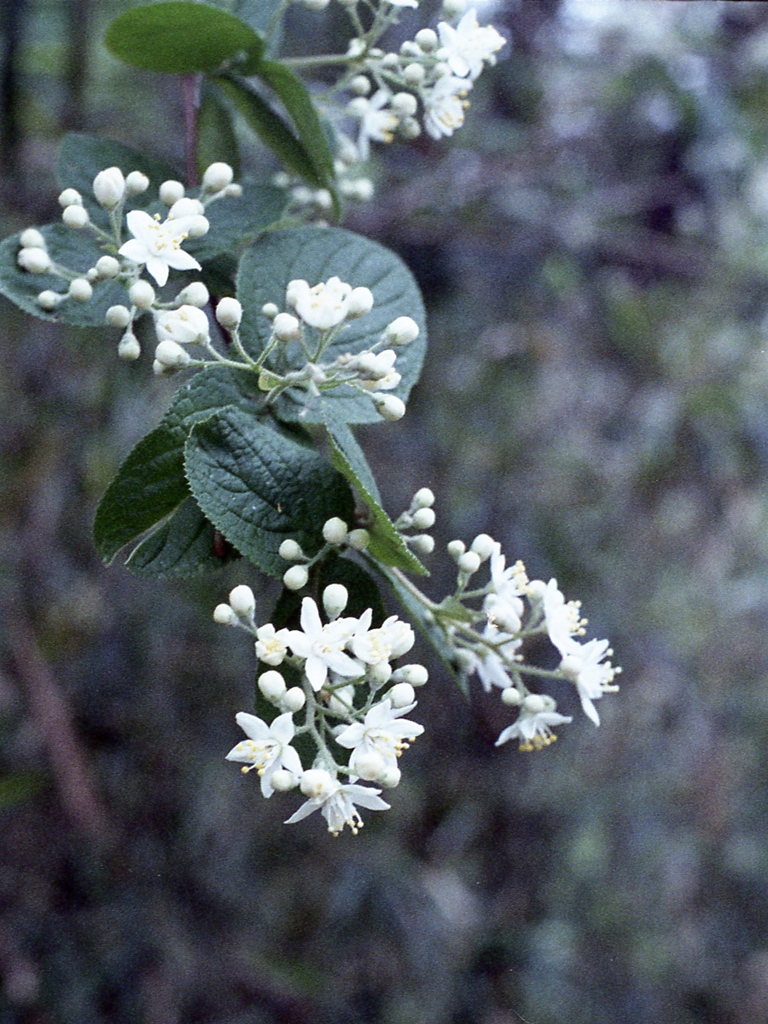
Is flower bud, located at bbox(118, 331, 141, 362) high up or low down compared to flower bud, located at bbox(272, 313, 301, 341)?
down

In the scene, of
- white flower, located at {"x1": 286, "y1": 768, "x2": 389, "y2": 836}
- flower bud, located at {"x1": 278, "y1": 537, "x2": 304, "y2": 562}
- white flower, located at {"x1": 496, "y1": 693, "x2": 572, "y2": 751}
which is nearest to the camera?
white flower, located at {"x1": 286, "y1": 768, "x2": 389, "y2": 836}

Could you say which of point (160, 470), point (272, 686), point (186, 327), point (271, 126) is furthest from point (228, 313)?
point (271, 126)

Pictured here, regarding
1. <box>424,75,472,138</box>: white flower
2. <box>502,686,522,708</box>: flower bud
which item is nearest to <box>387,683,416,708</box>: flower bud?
<box>502,686,522,708</box>: flower bud

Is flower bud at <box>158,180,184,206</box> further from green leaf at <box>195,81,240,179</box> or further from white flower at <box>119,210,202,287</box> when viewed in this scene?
green leaf at <box>195,81,240,179</box>

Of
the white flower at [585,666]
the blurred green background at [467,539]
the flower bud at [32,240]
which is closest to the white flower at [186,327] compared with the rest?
the flower bud at [32,240]

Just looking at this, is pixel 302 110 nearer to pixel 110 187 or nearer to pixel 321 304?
pixel 110 187

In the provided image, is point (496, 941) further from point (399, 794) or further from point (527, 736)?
point (527, 736)

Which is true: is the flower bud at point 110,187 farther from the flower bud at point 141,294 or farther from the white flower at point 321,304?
the white flower at point 321,304
